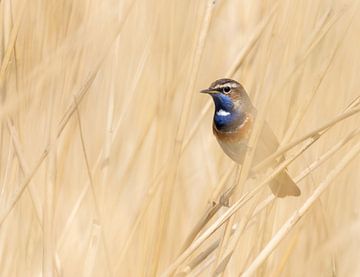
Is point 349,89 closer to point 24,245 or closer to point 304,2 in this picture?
point 304,2

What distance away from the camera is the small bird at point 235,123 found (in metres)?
2.36

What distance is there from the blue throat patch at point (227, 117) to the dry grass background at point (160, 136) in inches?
4.5

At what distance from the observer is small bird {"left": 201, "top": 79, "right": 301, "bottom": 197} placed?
236cm

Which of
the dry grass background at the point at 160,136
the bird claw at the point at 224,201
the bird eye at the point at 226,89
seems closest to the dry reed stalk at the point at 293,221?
the dry grass background at the point at 160,136

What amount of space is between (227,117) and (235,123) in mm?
42

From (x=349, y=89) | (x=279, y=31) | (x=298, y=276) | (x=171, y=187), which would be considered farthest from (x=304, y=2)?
(x=298, y=276)

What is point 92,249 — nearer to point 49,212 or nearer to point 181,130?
point 49,212

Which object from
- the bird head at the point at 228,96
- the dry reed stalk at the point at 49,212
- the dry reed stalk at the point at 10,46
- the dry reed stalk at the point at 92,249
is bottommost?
the dry reed stalk at the point at 92,249

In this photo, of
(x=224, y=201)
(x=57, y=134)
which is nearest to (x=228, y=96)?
(x=224, y=201)

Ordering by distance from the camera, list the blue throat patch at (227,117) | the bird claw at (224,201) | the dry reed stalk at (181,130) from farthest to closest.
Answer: the blue throat patch at (227,117)
the bird claw at (224,201)
the dry reed stalk at (181,130)

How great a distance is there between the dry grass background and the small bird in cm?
9

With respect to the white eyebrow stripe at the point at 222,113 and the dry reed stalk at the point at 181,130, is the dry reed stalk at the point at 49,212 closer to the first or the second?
the dry reed stalk at the point at 181,130

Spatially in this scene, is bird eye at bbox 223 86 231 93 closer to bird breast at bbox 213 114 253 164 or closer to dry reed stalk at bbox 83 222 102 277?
bird breast at bbox 213 114 253 164

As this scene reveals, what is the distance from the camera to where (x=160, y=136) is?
2.13 m
